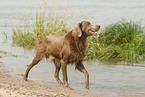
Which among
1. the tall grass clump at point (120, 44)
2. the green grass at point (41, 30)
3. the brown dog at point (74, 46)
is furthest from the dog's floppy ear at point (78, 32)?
the green grass at point (41, 30)

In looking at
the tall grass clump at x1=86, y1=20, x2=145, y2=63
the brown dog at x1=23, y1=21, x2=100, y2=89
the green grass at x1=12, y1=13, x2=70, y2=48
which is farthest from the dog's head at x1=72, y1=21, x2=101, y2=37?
the green grass at x1=12, y1=13, x2=70, y2=48

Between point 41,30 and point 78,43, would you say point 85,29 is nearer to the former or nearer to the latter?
point 78,43

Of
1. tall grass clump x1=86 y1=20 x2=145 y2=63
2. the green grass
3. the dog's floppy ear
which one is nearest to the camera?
the dog's floppy ear

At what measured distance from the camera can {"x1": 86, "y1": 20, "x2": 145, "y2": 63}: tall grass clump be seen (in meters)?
11.6

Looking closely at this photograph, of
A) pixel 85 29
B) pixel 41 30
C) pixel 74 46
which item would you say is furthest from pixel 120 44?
pixel 74 46

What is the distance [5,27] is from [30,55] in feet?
23.7

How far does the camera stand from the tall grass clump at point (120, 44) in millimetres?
11633

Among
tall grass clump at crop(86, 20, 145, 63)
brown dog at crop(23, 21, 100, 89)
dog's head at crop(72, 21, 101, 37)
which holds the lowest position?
tall grass clump at crop(86, 20, 145, 63)

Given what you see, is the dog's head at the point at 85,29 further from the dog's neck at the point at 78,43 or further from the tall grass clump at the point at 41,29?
the tall grass clump at the point at 41,29

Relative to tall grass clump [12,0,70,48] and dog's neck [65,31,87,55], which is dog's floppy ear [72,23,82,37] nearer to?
dog's neck [65,31,87,55]

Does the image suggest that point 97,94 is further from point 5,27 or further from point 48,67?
point 5,27

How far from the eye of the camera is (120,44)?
40.6ft

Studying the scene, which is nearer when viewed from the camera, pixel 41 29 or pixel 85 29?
pixel 85 29

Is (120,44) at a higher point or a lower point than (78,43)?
lower
